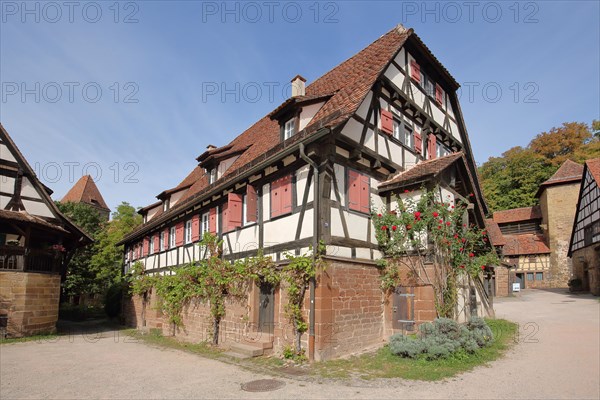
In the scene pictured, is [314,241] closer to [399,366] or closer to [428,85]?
[399,366]

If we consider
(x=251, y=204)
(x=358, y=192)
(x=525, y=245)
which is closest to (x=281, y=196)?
(x=251, y=204)

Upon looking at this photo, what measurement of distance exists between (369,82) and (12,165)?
49.0 feet

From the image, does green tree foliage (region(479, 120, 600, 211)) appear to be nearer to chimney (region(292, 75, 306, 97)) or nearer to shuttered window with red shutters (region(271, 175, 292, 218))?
chimney (region(292, 75, 306, 97))

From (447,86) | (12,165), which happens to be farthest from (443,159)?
(12,165)

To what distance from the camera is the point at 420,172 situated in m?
11.5

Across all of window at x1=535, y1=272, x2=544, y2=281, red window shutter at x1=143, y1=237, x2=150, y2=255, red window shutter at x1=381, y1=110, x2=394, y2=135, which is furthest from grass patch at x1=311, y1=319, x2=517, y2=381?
window at x1=535, y1=272, x2=544, y2=281

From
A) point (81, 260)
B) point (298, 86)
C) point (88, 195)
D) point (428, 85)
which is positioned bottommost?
point (81, 260)

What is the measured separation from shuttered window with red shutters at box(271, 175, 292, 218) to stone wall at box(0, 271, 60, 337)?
11060mm

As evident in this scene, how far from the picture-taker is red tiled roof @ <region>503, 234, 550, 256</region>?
36350 mm

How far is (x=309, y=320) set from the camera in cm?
962

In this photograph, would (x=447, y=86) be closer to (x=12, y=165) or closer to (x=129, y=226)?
(x=12, y=165)

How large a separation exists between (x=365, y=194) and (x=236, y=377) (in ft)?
19.0

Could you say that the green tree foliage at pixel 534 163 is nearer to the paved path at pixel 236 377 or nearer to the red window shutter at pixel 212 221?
the paved path at pixel 236 377

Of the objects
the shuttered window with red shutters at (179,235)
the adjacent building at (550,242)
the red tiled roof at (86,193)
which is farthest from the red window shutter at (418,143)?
the red tiled roof at (86,193)
